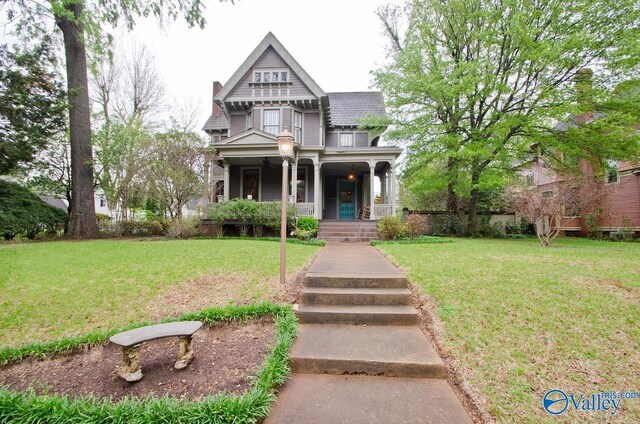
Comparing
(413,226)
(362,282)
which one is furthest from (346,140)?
(362,282)

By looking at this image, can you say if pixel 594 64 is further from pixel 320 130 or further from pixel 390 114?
pixel 320 130

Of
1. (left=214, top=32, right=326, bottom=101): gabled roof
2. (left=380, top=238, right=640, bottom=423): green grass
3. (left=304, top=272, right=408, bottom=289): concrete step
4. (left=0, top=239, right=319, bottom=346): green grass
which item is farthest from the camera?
(left=214, top=32, right=326, bottom=101): gabled roof

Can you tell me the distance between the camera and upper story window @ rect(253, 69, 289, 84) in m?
14.2

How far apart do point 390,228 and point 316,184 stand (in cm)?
418

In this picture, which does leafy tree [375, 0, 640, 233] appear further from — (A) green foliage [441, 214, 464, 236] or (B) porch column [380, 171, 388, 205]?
(B) porch column [380, 171, 388, 205]

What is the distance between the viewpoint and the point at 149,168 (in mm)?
11164

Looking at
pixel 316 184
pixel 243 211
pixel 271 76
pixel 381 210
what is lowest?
pixel 243 211

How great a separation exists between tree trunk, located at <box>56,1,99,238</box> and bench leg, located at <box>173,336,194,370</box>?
12.1 metres

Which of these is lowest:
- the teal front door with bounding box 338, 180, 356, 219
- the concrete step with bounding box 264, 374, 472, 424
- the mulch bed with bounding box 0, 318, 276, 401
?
the concrete step with bounding box 264, 374, 472, 424

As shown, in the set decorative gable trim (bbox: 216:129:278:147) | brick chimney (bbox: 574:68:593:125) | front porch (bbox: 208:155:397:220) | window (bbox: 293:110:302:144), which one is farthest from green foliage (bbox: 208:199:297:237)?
brick chimney (bbox: 574:68:593:125)

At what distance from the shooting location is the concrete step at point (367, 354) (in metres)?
2.67

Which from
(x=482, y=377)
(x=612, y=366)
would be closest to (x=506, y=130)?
(x=612, y=366)

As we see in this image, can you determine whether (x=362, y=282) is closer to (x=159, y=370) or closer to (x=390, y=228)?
(x=159, y=370)

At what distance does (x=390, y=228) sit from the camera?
10953mm
